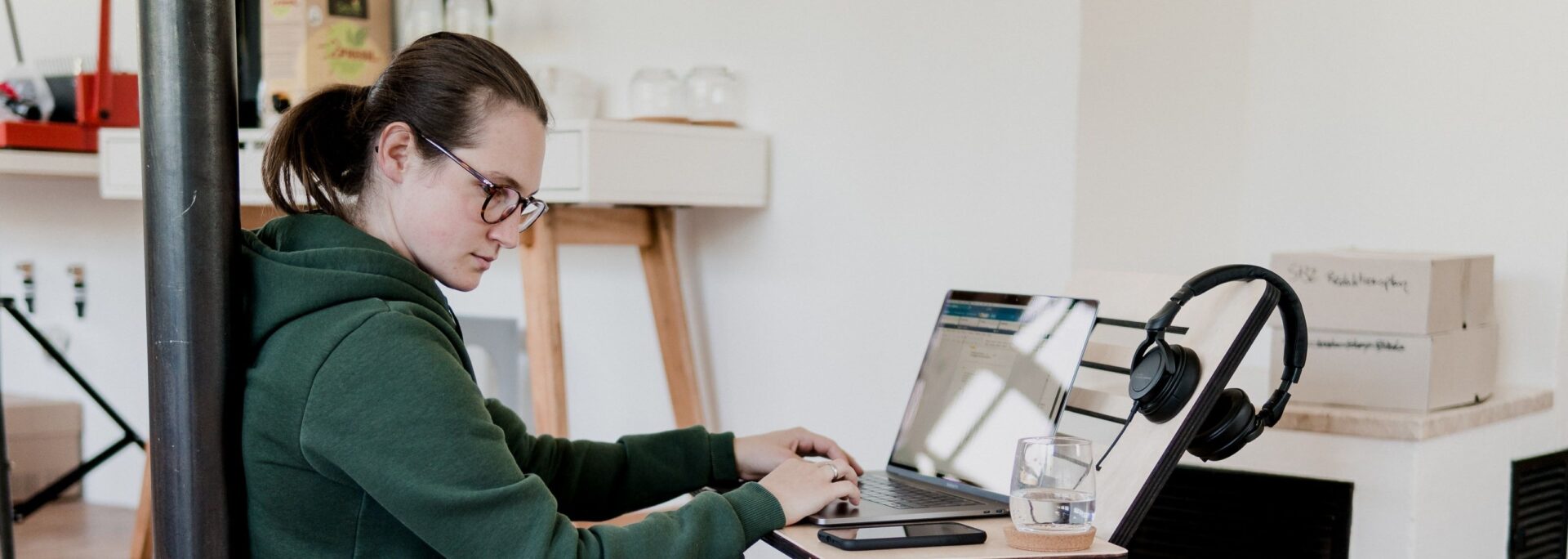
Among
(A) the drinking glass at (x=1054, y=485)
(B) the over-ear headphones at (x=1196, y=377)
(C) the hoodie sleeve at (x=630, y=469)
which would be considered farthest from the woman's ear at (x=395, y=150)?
(B) the over-ear headphones at (x=1196, y=377)

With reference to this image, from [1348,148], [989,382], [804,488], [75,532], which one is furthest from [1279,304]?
[75,532]

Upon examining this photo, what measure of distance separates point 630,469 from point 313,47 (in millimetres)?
1920

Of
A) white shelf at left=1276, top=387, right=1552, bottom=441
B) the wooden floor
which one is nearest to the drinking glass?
white shelf at left=1276, top=387, right=1552, bottom=441

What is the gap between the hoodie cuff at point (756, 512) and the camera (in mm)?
1298

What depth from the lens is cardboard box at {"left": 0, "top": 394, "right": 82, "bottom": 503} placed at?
388 centimetres

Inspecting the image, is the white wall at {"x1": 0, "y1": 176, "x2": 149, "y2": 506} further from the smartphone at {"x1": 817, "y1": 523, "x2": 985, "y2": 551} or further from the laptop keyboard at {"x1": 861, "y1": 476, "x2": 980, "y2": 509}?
the smartphone at {"x1": 817, "y1": 523, "x2": 985, "y2": 551}

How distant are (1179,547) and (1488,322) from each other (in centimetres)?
70

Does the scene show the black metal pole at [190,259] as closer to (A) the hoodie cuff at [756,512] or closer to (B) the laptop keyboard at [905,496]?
(A) the hoodie cuff at [756,512]

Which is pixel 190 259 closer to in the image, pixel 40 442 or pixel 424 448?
pixel 424 448

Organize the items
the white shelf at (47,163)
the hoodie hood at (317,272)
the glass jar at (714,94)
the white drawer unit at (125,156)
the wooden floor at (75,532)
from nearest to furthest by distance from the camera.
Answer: the hoodie hood at (317,272) < the glass jar at (714,94) < the white drawer unit at (125,156) < the white shelf at (47,163) < the wooden floor at (75,532)

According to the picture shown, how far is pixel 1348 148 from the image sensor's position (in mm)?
2783

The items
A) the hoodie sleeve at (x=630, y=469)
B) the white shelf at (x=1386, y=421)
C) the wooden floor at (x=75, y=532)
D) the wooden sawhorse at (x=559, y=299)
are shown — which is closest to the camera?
the hoodie sleeve at (x=630, y=469)

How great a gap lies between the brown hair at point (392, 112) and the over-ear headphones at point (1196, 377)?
0.65 m

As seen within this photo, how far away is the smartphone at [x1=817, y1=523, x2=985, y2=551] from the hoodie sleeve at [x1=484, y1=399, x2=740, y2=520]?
1.10ft
